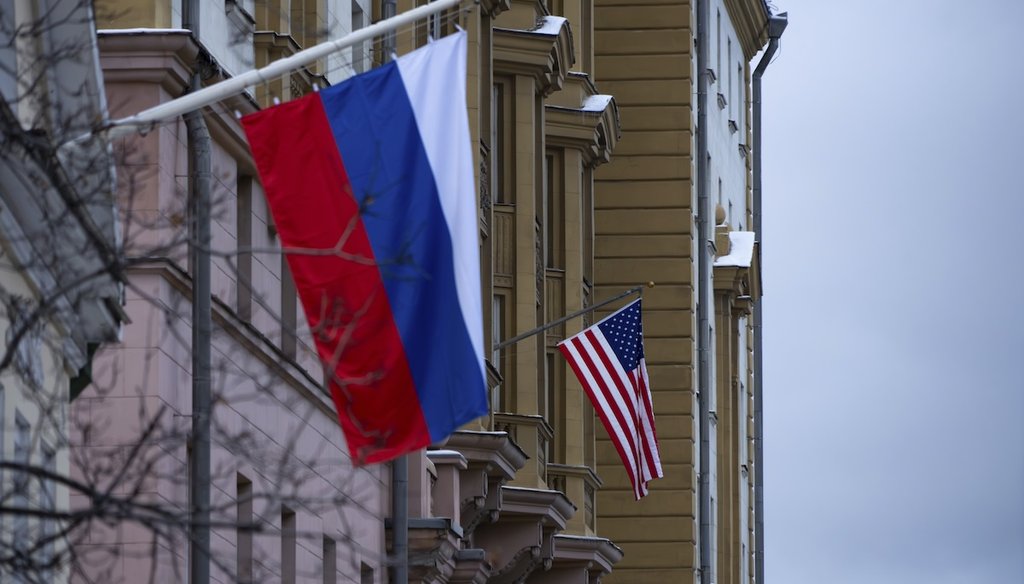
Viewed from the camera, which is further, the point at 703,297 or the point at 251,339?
the point at 703,297

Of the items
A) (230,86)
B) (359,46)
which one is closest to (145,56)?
(230,86)

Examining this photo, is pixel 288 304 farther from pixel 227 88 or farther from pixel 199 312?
pixel 227 88

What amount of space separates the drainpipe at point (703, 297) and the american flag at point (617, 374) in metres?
16.5

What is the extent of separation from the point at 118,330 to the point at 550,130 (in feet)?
98.2

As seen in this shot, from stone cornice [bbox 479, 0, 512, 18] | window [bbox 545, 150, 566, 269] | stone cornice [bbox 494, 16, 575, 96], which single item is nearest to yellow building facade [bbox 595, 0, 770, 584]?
window [bbox 545, 150, 566, 269]

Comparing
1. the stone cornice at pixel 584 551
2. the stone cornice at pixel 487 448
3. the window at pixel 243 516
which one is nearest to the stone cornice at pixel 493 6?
the stone cornice at pixel 487 448

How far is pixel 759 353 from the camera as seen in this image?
256 ft

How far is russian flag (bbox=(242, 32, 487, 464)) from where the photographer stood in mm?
18219

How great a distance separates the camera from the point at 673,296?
201 feet

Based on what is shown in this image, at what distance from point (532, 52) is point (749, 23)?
31.0 m

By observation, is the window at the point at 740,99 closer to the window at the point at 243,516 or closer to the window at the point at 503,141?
the window at the point at 503,141

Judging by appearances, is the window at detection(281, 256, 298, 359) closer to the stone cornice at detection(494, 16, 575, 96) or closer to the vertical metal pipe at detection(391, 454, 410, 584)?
the vertical metal pipe at detection(391, 454, 410, 584)

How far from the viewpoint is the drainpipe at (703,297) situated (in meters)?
58.7

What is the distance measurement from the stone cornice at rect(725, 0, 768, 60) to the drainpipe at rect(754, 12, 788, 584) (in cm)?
32
